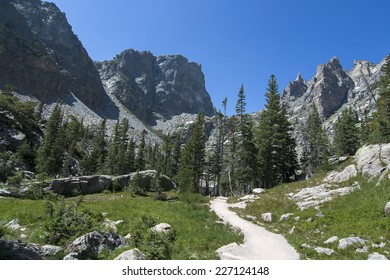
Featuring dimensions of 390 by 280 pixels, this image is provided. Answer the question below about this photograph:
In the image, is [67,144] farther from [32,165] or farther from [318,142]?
[318,142]

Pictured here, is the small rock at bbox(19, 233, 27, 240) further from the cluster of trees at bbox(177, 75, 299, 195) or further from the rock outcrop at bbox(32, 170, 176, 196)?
the cluster of trees at bbox(177, 75, 299, 195)

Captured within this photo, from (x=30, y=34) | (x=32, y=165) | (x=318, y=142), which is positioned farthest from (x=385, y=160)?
(x=30, y=34)

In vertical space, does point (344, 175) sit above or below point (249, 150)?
below

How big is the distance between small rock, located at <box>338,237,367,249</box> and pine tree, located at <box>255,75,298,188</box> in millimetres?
34024

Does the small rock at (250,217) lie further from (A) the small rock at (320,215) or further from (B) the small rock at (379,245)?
(B) the small rock at (379,245)

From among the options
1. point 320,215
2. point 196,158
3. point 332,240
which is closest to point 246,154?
point 196,158

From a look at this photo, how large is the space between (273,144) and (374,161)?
21.8 m

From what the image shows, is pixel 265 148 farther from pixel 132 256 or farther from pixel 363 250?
pixel 132 256

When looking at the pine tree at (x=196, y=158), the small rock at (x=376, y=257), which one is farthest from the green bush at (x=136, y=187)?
the small rock at (x=376, y=257)

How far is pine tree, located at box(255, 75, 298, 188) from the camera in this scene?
47.4m

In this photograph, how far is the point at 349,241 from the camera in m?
13.2

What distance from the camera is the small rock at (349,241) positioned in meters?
12.9

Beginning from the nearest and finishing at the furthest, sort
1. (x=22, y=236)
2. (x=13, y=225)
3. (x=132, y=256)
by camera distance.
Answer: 1. (x=132, y=256)
2. (x=22, y=236)
3. (x=13, y=225)

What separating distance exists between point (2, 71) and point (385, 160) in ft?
577
